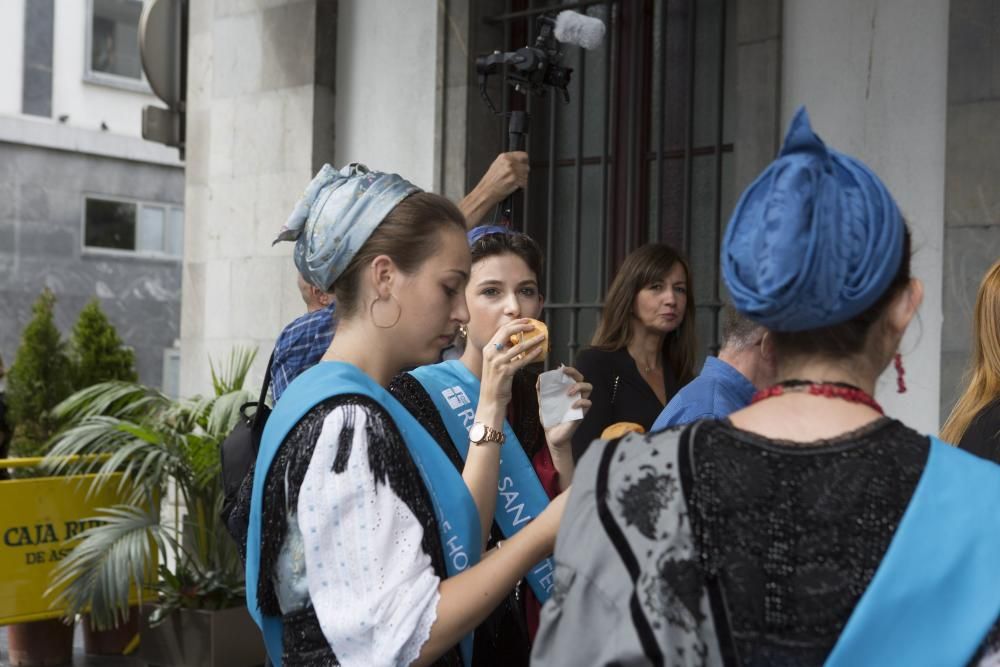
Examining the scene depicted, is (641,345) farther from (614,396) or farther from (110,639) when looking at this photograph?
(110,639)

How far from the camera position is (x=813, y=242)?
5.03 ft

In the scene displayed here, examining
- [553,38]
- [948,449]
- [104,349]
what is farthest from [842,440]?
[104,349]

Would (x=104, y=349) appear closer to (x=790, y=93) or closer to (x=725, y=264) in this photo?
(x=790, y=93)

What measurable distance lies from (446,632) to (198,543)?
492cm

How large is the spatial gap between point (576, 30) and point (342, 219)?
7.04 ft

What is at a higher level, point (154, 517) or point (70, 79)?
point (70, 79)

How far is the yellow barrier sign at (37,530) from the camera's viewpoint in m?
6.78

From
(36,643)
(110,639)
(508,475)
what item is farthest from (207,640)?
(508,475)

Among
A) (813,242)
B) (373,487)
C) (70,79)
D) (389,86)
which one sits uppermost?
(70,79)

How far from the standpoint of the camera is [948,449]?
154cm

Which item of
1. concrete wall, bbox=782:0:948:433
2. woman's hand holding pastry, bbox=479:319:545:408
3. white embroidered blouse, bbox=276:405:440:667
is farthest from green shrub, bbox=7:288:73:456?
white embroidered blouse, bbox=276:405:440:667

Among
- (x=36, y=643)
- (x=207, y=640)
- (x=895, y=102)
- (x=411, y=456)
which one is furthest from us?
(x=36, y=643)

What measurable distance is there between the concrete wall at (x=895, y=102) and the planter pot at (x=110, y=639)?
14.8 ft

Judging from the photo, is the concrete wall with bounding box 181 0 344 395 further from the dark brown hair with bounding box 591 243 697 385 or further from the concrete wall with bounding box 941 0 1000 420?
the concrete wall with bounding box 941 0 1000 420
